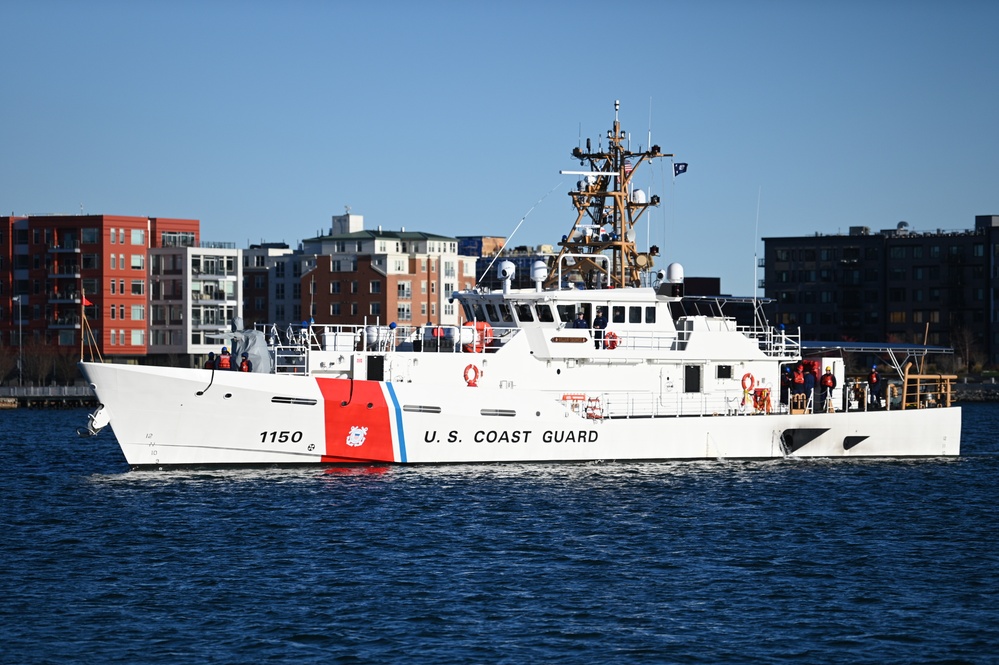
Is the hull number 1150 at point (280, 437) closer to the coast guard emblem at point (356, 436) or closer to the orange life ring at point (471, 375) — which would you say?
the coast guard emblem at point (356, 436)

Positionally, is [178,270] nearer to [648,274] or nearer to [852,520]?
[648,274]

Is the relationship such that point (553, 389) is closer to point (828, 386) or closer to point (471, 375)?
point (471, 375)

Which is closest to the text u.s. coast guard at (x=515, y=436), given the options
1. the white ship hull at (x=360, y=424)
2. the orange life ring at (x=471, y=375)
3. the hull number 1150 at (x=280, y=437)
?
the white ship hull at (x=360, y=424)

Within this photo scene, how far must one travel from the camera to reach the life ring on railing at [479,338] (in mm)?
38344

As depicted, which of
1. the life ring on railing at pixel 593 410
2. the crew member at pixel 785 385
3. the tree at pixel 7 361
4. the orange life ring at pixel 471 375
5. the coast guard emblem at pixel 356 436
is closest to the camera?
the coast guard emblem at pixel 356 436

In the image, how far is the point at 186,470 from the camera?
35.9 metres

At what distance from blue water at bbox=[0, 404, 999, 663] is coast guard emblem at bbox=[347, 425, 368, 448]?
823 mm

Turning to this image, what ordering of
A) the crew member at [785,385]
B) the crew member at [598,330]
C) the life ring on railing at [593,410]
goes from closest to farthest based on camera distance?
the life ring on railing at [593,410] → the crew member at [598,330] → the crew member at [785,385]

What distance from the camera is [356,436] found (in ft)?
118

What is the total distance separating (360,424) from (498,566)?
11.0m

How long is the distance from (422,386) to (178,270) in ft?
258

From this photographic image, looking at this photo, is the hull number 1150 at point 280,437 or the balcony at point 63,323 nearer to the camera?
the hull number 1150 at point 280,437

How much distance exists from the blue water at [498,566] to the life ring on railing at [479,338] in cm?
340

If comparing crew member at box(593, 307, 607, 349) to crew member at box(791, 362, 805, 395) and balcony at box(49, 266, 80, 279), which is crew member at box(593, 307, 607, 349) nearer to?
crew member at box(791, 362, 805, 395)
